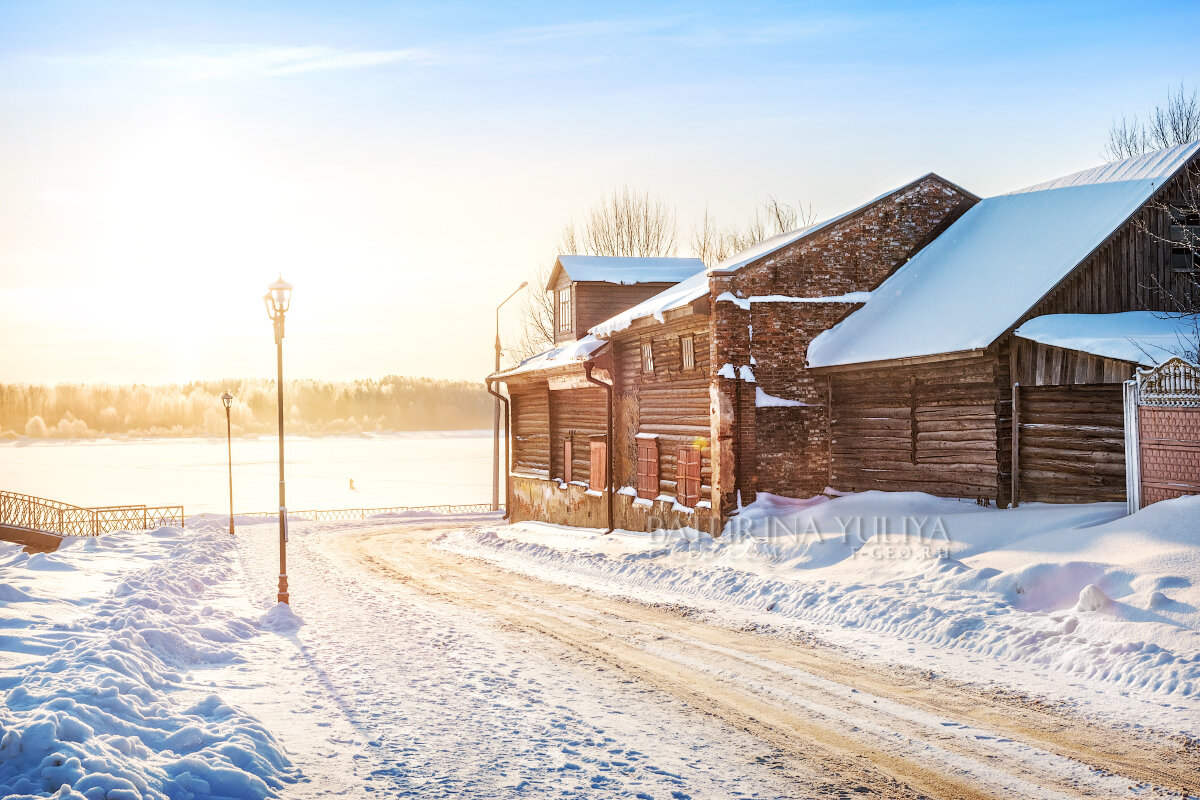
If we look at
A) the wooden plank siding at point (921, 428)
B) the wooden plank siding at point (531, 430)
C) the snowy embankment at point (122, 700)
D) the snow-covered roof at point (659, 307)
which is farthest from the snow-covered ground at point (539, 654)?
the wooden plank siding at point (531, 430)

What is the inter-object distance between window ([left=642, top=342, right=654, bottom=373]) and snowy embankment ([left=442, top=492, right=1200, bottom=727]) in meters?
4.75

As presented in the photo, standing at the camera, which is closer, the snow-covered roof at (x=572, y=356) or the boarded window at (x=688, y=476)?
the boarded window at (x=688, y=476)

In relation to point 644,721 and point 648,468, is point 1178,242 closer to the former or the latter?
point 648,468

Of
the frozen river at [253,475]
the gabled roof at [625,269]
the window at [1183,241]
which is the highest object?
the gabled roof at [625,269]

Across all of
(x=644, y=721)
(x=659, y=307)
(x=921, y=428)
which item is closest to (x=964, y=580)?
(x=921, y=428)

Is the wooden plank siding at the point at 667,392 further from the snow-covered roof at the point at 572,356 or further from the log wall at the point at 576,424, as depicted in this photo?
the log wall at the point at 576,424

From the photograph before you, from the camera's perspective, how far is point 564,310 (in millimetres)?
30859

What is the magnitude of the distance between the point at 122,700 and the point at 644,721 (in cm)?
415

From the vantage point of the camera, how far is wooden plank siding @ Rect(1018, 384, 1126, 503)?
1416 cm

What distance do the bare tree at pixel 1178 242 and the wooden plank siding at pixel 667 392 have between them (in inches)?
326

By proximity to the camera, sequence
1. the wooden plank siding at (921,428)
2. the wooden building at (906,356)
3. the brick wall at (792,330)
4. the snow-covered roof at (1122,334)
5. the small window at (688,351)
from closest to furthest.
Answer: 1. the snow-covered roof at (1122,334)
2. the wooden building at (906,356)
3. the wooden plank siding at (921,428)
4. the brick wall at (792,330)
5. the small window at (688,351)

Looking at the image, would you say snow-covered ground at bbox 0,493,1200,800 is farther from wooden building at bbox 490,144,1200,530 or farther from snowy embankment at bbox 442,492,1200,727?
wooden building at bbox 490,144,1200,530

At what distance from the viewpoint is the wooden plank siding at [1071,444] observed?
46.5ft

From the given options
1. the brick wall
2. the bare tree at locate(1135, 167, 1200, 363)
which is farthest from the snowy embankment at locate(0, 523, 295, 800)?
the bare tree at locate(1135, 167, 1200, 363)
